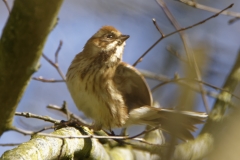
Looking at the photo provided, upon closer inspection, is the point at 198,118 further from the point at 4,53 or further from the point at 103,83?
the point at 4,53

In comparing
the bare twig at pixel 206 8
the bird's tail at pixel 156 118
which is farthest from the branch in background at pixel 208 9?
the bird's tail at pixel 156 118

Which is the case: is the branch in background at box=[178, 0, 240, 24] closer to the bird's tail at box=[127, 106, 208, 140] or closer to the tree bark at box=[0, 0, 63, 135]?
the bird's tail at box=[127, 106, 208, 140]

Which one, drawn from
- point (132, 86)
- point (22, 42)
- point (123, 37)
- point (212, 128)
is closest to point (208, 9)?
point (123, 37)

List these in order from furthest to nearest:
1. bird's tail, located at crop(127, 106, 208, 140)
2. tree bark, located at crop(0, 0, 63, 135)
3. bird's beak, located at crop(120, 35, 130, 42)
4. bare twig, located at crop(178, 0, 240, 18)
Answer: bird's beak, located at crop(120, 35, 130, 42), bird's tail, located at crop(127, 106, 208, 140), bare twig, located at crop(178, 0, 240, 18), tree bark, located at crop(0, 0, 63, 135)

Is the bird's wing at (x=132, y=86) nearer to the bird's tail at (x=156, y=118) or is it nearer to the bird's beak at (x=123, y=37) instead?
the bird's tail at (x=156, y=118)

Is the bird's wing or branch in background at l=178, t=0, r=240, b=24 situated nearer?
branch in background at l=178, t=0, r=240, b=24

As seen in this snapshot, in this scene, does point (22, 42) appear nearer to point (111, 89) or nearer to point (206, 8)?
point (111, 89)

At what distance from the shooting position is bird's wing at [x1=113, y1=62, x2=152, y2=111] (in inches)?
173

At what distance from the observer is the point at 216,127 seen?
444 centimetres

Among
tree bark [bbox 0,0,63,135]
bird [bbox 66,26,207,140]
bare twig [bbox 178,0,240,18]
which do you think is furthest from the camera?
bird [bbox 66,26,207,140]

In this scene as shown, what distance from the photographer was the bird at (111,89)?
4246 mm

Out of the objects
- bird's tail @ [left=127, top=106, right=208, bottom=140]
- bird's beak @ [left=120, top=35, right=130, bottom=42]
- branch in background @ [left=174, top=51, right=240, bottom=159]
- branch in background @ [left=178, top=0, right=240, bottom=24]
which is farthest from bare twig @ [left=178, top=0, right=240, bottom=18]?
bird's tail @ [left=127, top=106, right=208, bottom=140]

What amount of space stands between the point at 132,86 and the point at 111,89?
0.31m

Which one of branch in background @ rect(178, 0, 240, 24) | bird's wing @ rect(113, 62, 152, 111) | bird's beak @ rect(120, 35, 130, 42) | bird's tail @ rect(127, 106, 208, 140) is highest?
branch in background @ rect(178, 0, 240, 24)
